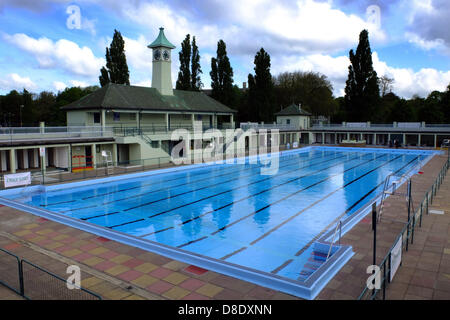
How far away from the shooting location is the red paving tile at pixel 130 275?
24.3 feet

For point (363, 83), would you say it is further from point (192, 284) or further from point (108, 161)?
point (192, 284)

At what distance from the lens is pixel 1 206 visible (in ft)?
46.4

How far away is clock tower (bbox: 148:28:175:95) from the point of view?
3231 centimetres

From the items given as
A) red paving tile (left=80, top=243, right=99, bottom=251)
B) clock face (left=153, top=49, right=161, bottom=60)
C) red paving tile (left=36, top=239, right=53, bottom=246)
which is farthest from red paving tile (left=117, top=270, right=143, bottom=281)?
clock face (left=153, top=49, right=161, bottom=60)

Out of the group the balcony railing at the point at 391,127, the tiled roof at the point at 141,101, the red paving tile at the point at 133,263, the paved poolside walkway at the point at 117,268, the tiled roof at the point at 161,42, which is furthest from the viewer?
the balcony railing at the point at 391,127

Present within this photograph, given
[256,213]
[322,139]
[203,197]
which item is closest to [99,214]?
[203,197]

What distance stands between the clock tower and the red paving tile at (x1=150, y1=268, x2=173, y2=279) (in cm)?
2684

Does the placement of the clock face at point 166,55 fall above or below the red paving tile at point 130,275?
above

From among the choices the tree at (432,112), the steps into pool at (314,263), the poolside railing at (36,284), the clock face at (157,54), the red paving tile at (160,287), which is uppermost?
the clock face at (157,54)

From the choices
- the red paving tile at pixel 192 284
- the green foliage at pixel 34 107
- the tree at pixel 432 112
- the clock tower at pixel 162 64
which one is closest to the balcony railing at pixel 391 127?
the tree at pixel 432 112

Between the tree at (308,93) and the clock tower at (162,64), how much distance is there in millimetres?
31892

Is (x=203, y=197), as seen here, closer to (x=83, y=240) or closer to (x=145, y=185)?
(x=145, y=185)

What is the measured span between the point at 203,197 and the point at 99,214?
5.19 metres

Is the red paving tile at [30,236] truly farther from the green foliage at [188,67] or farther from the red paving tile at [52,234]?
the green foliage at [188,67]
